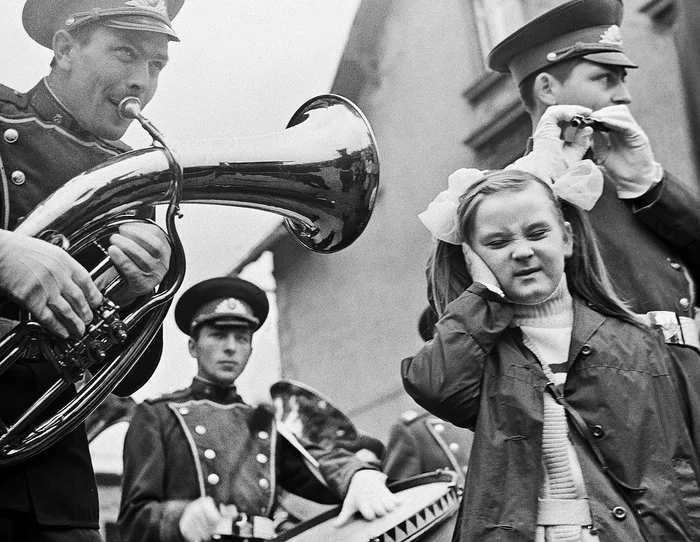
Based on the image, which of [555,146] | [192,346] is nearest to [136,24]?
[555,146]

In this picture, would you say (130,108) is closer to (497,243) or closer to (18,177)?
(18,177)

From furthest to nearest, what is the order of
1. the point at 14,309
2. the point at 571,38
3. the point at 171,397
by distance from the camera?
the point at 171,397 → the point at 571,38 → the point at 14,309

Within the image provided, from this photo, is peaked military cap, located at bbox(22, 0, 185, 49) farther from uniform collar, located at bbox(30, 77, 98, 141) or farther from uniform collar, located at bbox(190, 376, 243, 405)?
uniform collar, located at bbox(190, 376, 243, 405)

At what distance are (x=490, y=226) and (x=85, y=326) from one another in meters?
0.86

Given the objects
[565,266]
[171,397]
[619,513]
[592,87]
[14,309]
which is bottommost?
[619,513]

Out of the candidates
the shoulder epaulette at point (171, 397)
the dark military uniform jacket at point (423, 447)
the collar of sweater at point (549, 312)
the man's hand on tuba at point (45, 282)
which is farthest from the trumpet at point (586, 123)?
the shoulder epaulette at point (171, 397)

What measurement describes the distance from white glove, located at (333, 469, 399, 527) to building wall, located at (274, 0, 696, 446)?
1.28m

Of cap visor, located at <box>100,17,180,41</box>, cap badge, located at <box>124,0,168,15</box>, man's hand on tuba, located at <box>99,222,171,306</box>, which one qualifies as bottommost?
man's hand on tuba, located at <box>99,222,171,306</box>

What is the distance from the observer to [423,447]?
3.55 metres

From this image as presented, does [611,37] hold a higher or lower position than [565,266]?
higher

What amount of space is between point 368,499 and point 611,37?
1.35m

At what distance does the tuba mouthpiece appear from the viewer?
1882 mm

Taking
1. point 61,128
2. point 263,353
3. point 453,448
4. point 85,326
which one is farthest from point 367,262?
point 85,326

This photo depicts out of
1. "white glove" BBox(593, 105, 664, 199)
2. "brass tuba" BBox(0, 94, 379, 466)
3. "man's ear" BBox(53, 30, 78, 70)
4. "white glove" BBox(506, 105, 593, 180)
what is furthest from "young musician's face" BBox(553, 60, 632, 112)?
"man's ear" BBox(53, 30, 78, 70)
